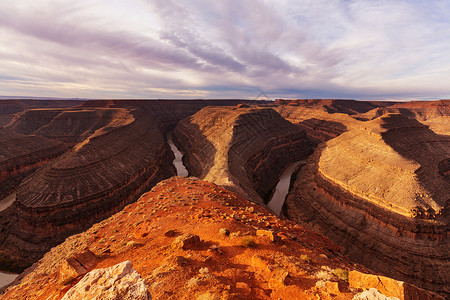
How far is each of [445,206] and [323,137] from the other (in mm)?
58708

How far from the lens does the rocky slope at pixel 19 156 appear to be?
40.4 metres

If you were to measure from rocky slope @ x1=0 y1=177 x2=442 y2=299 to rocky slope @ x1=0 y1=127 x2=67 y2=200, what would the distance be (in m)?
40.9

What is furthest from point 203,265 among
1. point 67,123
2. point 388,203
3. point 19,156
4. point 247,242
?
point 67,123

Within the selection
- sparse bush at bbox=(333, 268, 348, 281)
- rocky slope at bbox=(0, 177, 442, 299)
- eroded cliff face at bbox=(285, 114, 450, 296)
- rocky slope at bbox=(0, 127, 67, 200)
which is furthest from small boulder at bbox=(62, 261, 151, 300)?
rocky slope at bbox=(0, 127, 67, 200)

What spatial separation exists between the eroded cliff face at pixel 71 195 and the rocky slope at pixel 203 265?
16568mm

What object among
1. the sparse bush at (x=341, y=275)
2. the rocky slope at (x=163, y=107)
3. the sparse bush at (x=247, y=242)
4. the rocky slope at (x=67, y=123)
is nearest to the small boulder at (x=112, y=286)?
the sparse bush at (x=247, y=242)

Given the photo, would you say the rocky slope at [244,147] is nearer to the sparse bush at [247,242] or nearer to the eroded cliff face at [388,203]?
the eroded cliff face at [388,203]

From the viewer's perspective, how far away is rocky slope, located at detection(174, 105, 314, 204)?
41484mm

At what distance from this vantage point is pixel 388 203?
26891mm

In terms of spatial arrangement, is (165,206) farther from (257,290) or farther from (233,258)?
(257,290)

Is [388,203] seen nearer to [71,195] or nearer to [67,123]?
[71,195]

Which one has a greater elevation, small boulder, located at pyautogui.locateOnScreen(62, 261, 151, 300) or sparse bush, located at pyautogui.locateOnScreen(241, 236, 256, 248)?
small boulder, located at pyautogui.locateOnScreen(62, 261, 151, 300)

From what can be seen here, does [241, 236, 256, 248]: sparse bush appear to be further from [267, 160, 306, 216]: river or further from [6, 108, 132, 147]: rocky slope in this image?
[6, 108, 132, 147]: rocky slope

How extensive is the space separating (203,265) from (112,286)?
4520 mm
